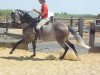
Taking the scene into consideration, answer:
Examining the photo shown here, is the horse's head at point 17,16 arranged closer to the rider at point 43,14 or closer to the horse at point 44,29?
the horse at point 44,29

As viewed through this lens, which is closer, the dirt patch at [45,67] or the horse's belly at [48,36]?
the dirt patch at [45,67]

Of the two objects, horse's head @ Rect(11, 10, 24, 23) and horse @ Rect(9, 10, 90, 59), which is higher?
horse's head @ Rect(11, 10, 24, 23)

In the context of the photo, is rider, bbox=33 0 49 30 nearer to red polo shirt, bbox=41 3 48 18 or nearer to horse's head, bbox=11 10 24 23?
red polo shirt, bbox=41 3 48 18

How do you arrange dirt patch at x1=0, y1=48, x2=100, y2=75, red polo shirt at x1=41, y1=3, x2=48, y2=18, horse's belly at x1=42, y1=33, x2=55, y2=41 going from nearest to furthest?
dirt patch at x1=0, y1=48, x2=100, y2=75 < red polo shirt at x1=41, y1=3, x2=48, y2=18 < horse's belly at x1=42, y1=33, x2=55, y2=41

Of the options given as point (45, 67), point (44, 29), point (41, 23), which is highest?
point (41, 23)

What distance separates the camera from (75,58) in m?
13.1

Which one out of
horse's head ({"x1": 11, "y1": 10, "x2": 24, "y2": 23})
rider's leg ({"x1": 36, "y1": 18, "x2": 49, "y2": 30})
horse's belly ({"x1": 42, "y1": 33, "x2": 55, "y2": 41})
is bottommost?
horse's belly ({"x1": 42, "y1": 33, "x2": 55, "y2": 41})

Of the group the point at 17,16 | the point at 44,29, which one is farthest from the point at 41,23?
the point at 17,16

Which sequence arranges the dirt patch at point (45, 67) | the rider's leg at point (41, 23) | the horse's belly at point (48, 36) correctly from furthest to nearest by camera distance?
the horse's belly at point (48, 36), the rider's leg at point (41, 23), the dirt patch at point (45, 67)

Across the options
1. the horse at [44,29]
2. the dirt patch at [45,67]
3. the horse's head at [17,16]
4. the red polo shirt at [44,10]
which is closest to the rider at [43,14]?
the red polo shirt at [44,10]

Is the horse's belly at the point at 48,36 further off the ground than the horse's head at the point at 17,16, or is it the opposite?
the horse's head at the point at 17,16

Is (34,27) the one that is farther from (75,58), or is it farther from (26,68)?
(26,68)

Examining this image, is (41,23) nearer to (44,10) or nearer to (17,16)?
(44,10)

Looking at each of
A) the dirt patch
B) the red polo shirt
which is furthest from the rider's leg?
the dirt patch
